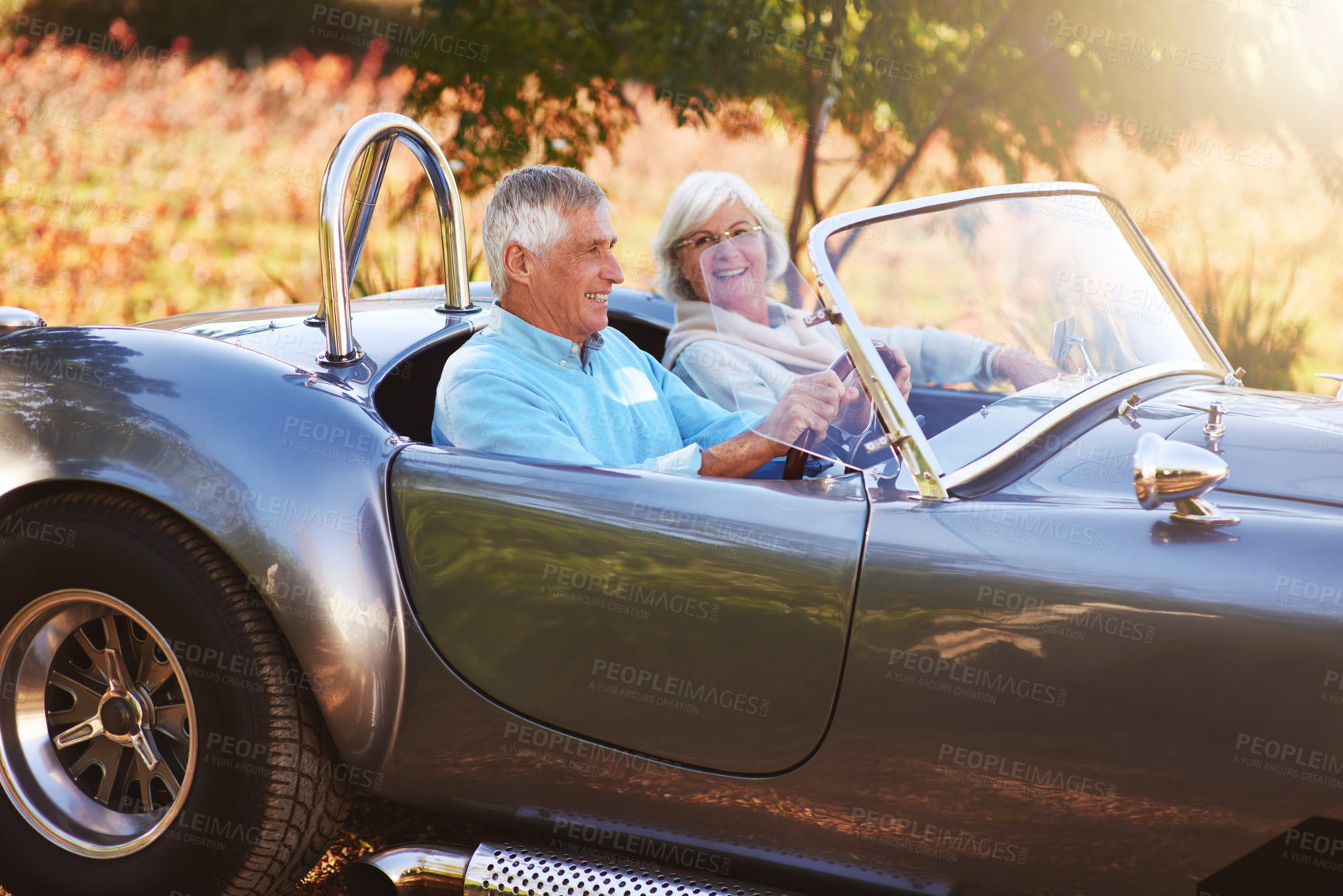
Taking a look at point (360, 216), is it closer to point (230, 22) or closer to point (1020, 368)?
point (1020, 368)

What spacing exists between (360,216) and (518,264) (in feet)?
1.23

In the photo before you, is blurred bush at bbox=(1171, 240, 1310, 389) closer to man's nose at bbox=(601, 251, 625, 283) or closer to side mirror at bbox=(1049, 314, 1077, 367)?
side mirror at bbox=(1049, 314, 1077, 367)

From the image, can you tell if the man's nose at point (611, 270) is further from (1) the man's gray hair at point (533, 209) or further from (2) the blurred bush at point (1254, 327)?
(2) the blurred bush at point (1254, 327)

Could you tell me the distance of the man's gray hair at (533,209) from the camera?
7.83 ft

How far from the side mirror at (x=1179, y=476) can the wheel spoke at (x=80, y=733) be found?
6.49 feet

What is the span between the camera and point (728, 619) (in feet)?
5.72

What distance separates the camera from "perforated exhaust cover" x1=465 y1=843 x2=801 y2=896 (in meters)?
1.80

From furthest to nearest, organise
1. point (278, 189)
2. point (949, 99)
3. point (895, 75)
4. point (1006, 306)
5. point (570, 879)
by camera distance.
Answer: point (278, 189), point (949, 99), point (895, 75), point (1006, 306), point (570, 879)

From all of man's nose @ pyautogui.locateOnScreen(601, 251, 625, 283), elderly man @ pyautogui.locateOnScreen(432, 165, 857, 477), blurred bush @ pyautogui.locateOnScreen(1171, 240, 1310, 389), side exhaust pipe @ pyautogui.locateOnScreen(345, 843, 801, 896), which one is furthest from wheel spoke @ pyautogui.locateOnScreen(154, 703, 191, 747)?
blurred bush @ pyautogui.locateOnScreen(1171, 240, 1310, 389)

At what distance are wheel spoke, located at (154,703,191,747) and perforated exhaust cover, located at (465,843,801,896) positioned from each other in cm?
64

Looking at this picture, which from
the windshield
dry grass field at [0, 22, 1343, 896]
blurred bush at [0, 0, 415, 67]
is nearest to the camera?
the windshield

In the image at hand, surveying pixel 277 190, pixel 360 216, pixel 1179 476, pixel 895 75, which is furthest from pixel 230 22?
pixel 1179 476

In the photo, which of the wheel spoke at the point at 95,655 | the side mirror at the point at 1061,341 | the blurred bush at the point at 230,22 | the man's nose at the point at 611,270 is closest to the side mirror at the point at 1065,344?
the side mirror at the point at 1061,341

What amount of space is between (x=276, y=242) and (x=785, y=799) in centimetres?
705
